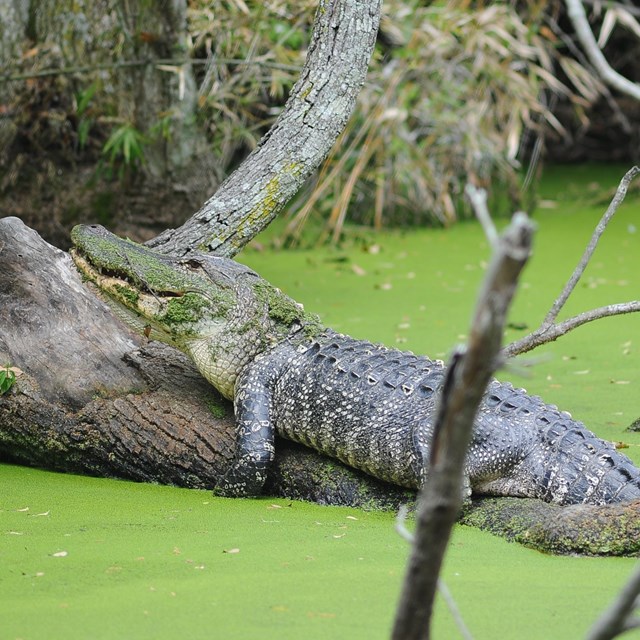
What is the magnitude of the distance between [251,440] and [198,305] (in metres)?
0.52

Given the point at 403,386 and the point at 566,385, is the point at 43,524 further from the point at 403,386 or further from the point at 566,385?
the point at 566,385

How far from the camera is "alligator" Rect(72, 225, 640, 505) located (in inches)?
119

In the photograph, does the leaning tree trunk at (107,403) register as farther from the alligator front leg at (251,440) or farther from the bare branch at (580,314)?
the bare branch at (580,314)

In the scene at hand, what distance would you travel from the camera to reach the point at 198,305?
3508 mm

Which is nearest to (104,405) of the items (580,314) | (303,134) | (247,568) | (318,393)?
(318,393)

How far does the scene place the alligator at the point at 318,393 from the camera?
3.03m

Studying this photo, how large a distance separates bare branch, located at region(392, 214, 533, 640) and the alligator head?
211 centimetres

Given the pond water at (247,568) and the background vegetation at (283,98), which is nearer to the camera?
the pond water at (247,568)

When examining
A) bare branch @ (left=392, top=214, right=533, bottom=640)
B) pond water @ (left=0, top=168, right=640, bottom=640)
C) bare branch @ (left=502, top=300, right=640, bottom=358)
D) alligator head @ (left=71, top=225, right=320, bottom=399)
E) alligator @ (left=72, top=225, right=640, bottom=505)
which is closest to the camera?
bare branch @ (left=392, top=214, right=533, bottom=640)

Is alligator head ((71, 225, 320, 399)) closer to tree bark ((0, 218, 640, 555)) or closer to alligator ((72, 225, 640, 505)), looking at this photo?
alligator ((72, 225, 640, 505))

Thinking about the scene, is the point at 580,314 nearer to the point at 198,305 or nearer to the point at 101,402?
the point at 198,305

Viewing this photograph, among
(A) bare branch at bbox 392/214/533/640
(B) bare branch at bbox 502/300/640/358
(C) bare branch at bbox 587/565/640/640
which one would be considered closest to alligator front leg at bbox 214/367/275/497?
(B) bare branch at bbox 502/300/640/358

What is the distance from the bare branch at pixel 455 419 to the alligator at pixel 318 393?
1590 millimetres

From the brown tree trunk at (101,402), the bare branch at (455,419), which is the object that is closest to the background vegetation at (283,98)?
the brown tree trunk at (101,402)
